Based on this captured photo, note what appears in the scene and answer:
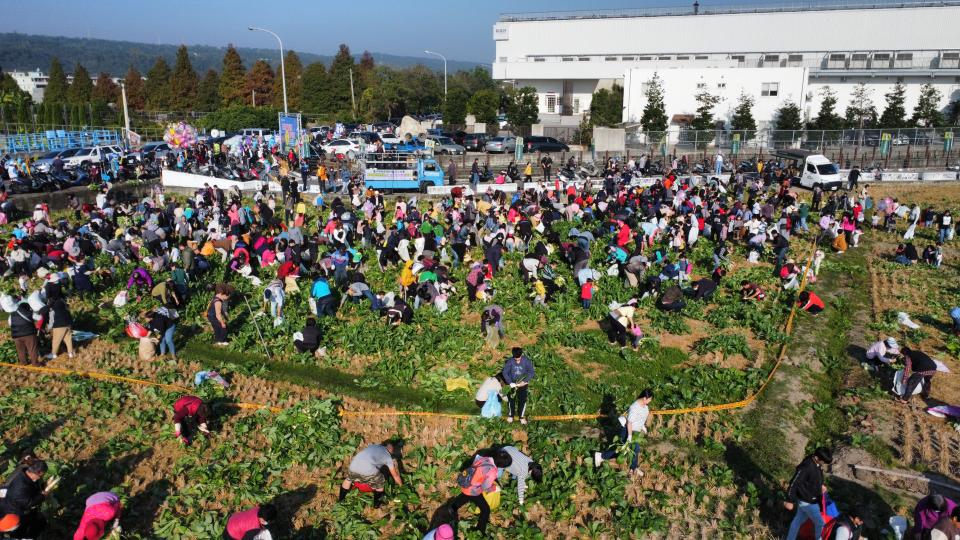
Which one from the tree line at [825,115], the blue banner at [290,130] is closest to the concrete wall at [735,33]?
the tree line at [825,115]

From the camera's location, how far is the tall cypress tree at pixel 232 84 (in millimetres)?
66750

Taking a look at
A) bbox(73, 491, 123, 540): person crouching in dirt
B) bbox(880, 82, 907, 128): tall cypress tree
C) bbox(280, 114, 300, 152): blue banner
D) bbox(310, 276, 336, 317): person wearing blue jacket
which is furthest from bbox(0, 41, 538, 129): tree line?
bbox(73, 491, 123, 540): person crouching in dirt

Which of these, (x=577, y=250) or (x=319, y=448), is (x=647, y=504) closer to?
(x=319, y=448)

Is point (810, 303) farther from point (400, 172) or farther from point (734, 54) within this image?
point (734, 54)

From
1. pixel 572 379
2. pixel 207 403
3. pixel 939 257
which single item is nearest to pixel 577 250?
pixel 572 379

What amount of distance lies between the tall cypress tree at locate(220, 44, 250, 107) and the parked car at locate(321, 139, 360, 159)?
33680 mm

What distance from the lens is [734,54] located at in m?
61.5

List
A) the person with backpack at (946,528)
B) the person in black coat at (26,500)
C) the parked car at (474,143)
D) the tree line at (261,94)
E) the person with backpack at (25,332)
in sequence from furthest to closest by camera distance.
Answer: the tree line at (261,94), the parked car at (474,143), the person with backpack at (25,332), the person in black coat at (26,500), the person with backpack at (946,528)

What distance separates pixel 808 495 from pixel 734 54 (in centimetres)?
6190

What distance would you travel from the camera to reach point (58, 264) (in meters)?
17.5

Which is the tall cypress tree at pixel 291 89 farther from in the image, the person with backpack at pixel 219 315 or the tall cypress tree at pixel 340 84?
the person with backpack at pixel 219 315

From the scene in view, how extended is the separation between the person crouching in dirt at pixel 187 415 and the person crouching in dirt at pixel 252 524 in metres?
2.89

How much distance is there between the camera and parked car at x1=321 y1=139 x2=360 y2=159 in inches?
1431

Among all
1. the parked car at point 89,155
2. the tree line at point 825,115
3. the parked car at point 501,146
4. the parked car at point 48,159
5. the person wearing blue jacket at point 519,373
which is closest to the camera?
the person wearing blue jacket at point 519,373
